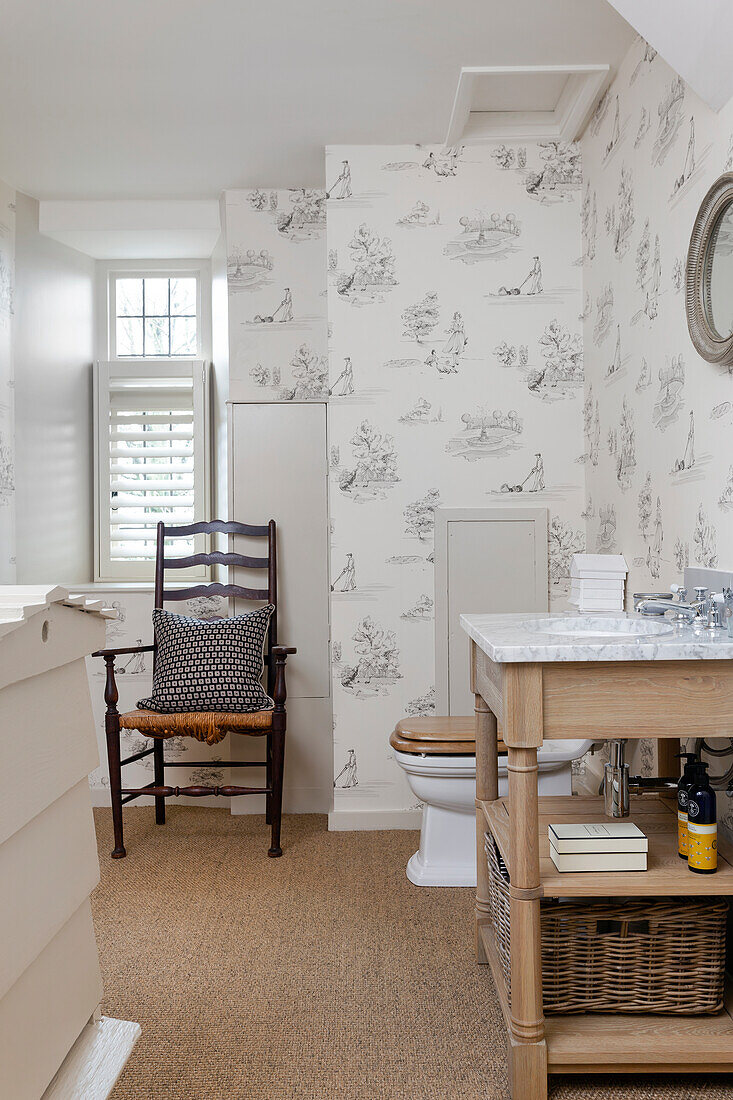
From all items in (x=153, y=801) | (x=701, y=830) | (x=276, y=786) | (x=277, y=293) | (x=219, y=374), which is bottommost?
(x=153, y=801)

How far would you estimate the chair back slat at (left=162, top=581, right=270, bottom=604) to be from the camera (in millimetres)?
3441

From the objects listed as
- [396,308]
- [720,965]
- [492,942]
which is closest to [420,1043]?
[492,942]

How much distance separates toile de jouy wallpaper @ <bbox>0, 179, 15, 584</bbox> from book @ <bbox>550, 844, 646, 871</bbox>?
2.54 meters

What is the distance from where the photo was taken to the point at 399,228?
3.23m

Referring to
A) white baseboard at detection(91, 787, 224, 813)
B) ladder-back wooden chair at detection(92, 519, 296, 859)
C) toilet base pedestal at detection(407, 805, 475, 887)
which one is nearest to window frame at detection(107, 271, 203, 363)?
ladder-back wooden chair at detection(92, 519, 296, 859)

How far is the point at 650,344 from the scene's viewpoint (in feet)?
8.05

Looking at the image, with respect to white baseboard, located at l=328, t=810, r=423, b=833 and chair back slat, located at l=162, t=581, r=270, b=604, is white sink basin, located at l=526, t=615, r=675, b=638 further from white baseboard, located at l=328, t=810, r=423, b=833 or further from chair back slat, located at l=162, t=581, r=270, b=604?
chair back slat, located at l=162, t=581, r=270, b=604

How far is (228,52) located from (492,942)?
260 cm

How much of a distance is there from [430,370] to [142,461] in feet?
4.97

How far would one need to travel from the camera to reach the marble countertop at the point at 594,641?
4.91 ft

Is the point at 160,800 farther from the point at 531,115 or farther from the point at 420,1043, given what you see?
the point at 531,115

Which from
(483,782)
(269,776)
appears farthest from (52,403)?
(483,782)

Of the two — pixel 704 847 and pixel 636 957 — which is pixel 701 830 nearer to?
pixel 704 847

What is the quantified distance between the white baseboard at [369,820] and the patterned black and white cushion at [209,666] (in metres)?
0.52
